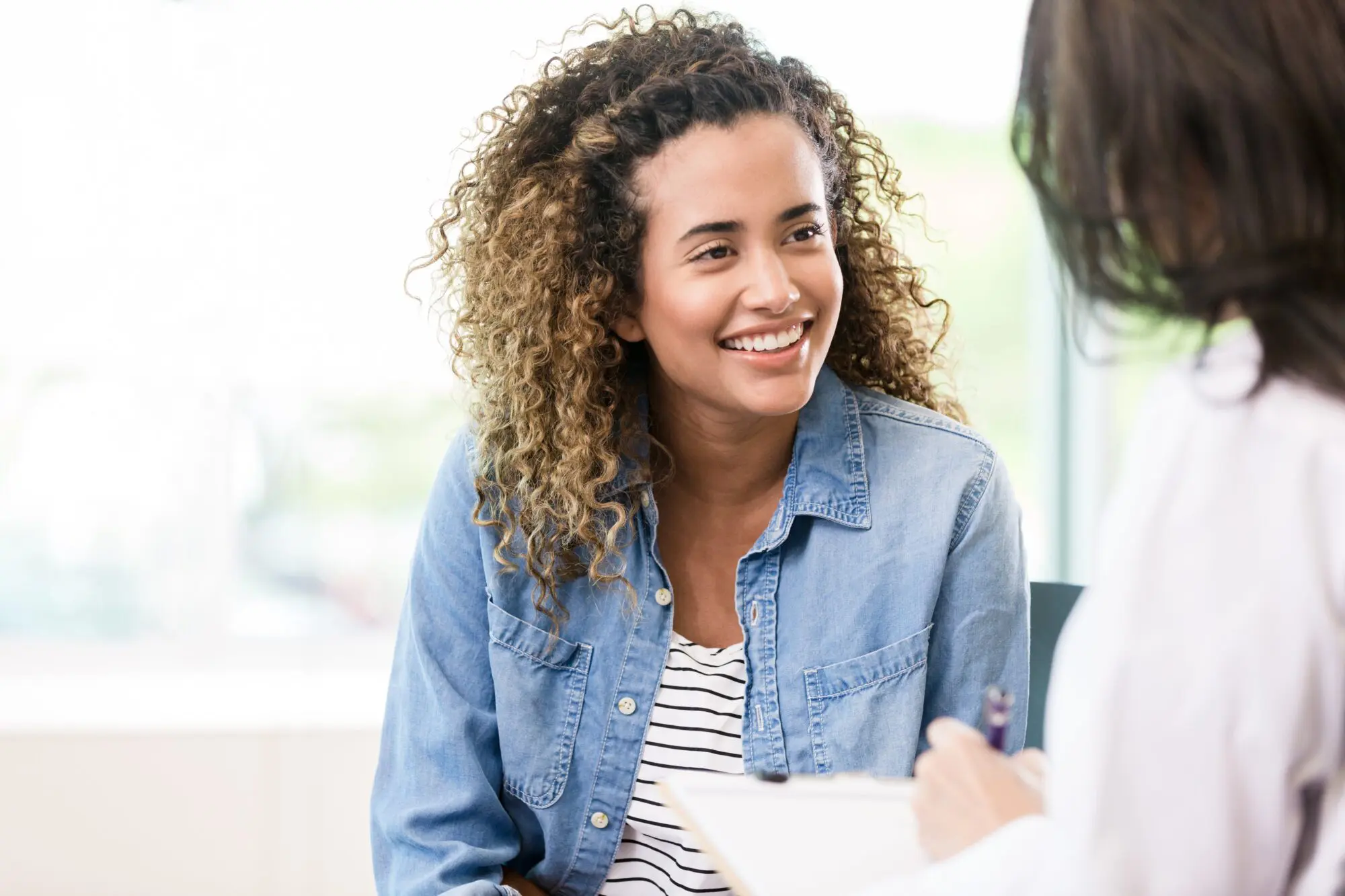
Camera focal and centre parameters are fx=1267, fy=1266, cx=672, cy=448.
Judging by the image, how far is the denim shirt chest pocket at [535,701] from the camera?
1.42m

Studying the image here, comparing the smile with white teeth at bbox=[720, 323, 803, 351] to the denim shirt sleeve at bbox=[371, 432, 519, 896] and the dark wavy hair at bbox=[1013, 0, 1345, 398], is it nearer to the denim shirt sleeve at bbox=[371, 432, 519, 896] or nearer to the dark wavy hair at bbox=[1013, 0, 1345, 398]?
the denim shirt sleeve at bbox=[371, 432, 519, 896]

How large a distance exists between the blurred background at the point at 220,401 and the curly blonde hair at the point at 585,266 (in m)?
0.79

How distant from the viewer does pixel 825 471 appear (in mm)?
1450

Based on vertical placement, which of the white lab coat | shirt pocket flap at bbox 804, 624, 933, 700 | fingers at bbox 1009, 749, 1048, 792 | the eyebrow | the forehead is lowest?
fingers at bbox 1009, 749, 1048, 792

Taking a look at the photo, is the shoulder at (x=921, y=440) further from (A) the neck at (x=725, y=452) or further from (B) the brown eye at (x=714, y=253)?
(B) the brown eye at (x=714, y=253)

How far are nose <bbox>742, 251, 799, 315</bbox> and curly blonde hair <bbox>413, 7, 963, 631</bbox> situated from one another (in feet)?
0.55

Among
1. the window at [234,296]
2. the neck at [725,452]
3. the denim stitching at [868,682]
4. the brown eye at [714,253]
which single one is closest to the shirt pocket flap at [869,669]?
the denim stitching at [868,682]

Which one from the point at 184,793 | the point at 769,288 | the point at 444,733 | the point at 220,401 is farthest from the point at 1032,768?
the point at 220,401

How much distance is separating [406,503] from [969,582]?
1.54 metres

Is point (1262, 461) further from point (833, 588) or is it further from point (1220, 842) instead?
point (833, 588)

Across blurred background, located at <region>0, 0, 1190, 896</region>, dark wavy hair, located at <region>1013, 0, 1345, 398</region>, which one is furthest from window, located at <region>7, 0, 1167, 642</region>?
dark wavy hair, located at <region>1013, 0, 1345, 398</region>

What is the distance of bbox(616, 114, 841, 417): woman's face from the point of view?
4.53ft

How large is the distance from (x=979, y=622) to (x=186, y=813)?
161 cm

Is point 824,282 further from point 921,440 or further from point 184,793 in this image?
point 184,793
